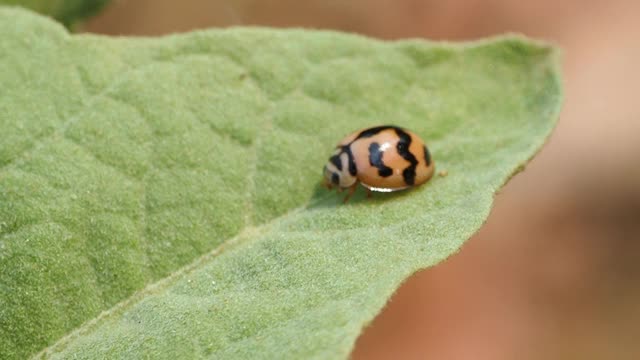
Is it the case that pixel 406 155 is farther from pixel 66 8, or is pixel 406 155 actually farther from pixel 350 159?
pixel 66 8

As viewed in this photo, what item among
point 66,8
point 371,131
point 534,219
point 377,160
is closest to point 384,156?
point 377,160

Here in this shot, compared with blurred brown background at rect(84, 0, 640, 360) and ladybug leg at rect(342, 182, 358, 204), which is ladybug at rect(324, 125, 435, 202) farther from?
blurred brown background at rect(84, 0, 640, 360)

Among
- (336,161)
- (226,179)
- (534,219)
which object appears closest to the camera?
(226,179)

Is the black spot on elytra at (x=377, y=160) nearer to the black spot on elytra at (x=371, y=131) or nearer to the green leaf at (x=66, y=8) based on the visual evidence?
the black spot on elytra at (x=371, y=131)

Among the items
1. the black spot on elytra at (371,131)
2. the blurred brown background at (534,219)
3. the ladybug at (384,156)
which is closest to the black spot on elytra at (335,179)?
the ladybug at (384,156)

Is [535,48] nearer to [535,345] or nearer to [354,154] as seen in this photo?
[354,154]

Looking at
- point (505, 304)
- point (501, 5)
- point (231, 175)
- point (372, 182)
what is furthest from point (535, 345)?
point (231, 175)
